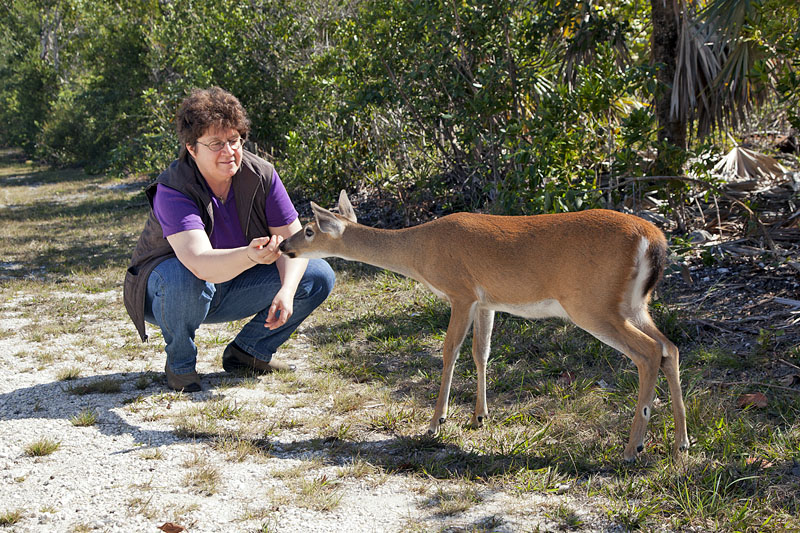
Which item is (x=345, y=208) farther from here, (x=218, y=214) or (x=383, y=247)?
(x=218, y=214)

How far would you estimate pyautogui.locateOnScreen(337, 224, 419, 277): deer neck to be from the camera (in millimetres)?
4117

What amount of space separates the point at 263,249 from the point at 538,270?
1.54 m

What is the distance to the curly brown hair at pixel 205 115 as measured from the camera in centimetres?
422

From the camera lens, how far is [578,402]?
3982 mm

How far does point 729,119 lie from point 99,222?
10.1m

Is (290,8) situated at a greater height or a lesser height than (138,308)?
greater

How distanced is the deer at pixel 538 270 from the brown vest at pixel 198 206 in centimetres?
51

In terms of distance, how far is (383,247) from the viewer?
421 cm

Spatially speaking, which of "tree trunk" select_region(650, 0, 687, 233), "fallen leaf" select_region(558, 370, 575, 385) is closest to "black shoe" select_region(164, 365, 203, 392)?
"fallen leaf" select_region(558, 370, 575, 385)

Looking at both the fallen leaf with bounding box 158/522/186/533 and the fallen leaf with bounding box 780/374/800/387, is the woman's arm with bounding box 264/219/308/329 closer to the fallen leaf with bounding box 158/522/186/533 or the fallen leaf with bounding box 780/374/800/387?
the fallen leaf with bounding box 158/522/186/533

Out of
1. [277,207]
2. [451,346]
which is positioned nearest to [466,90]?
[277,207]

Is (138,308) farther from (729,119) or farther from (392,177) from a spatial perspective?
(729,119)

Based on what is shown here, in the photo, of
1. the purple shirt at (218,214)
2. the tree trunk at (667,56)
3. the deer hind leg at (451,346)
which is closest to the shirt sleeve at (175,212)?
the purple shirt at (218,214)

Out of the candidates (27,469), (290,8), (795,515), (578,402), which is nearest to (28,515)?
(27,469)
